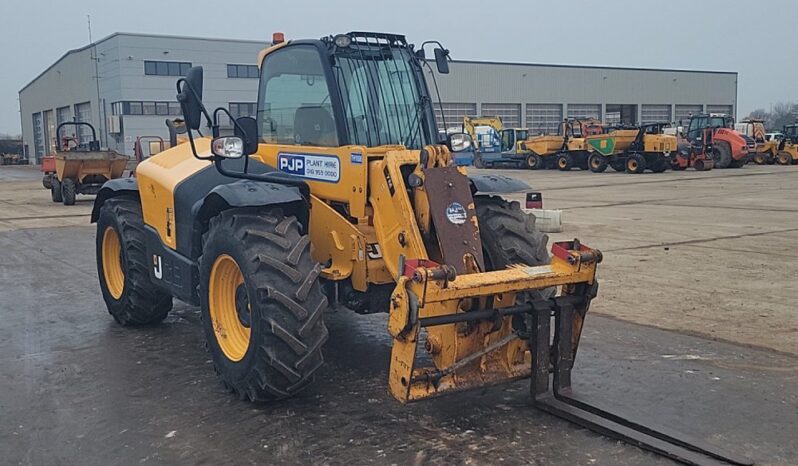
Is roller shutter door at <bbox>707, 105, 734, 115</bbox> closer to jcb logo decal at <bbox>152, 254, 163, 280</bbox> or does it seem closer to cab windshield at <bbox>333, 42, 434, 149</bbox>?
cab windshield at <bbox>333, 42, 434, 149</bbox>

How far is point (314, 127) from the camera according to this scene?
18.6 feet

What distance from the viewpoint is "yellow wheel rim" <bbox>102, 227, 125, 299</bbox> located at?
7648 mm

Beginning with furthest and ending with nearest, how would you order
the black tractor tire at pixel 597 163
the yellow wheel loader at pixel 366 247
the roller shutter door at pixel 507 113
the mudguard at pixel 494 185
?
the roller shutter door at pixel 507 113 → the black tractor tire at pixel 597 163 → the mudguard at pixel 494 185 → the yellow wheel loader at pixel 366 247

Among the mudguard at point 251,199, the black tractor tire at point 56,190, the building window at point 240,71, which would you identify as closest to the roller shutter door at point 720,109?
the building window at point 240,71

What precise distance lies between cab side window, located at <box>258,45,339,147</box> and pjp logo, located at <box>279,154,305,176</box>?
0.39 ft

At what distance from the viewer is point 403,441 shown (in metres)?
4.44

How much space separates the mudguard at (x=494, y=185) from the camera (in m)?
5.65

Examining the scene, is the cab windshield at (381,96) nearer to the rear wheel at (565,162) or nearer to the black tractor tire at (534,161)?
the rear wheel at (565,162)

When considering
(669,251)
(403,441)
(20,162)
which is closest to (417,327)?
(403,441)

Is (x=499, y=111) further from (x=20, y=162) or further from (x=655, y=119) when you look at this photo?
(x=20, y=162)

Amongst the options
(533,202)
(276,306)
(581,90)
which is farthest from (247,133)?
(581,90)

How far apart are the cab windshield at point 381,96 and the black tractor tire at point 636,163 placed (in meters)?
27.9

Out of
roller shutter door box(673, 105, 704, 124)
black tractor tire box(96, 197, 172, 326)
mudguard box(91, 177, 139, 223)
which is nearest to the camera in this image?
black tractor tire box(96, 197, 172, 326)

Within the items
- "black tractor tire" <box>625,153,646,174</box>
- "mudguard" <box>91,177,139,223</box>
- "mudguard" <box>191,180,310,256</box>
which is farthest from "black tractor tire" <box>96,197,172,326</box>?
"black tractor tire" <box>625,153,646,174</box>
